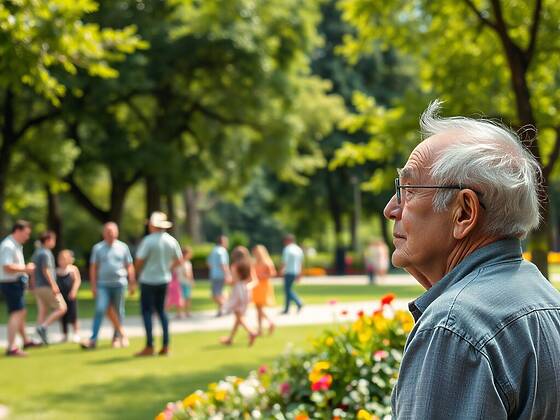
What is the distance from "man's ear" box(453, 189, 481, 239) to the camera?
6.75 ft

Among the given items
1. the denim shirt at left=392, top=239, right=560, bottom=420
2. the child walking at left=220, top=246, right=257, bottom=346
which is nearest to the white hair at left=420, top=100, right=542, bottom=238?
the denim shirt at left=392, top=239, right=560, bottom=420

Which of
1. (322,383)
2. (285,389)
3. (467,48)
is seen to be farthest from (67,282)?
(322,383)

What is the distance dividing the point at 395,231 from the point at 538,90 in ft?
38.2

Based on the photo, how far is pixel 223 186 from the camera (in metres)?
32.7

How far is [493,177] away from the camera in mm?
2068

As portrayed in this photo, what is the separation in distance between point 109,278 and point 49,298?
1132mm

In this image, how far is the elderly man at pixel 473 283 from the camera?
181 centimetres

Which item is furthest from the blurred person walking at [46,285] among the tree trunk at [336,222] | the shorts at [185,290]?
the tree trunk at [336,222]

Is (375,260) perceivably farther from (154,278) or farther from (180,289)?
(154,278)

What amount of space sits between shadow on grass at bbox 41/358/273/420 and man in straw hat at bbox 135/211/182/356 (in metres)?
1.71

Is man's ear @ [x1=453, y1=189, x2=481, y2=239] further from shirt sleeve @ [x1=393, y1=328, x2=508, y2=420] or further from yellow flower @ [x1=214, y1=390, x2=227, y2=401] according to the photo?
yellow flower @ [x1=214, y1=390, x2=227, y2=401]

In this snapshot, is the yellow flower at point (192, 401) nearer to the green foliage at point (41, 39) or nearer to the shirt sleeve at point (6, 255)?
the green foliage at point (41, 39)

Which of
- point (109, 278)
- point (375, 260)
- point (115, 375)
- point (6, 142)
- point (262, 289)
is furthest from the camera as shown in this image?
point (375, 260)

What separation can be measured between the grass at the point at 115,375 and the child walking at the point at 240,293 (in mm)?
229
